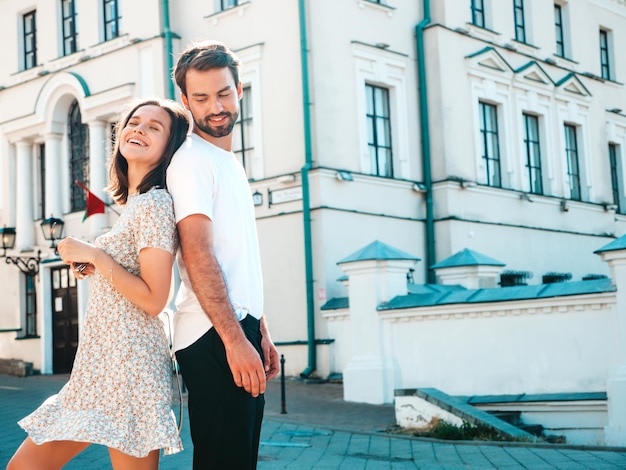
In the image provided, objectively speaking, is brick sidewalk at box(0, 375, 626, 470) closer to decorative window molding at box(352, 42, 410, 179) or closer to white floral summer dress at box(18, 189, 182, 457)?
white floral summer dress at box(18, 189, 182, 457)

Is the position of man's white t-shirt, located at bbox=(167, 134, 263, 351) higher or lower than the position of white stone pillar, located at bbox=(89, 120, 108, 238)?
lower

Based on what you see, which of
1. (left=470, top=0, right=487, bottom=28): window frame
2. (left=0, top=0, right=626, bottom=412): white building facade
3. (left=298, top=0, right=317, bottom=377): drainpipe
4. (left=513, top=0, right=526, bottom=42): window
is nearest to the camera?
(left=298, top=0, right=317, bottom=377): drainpipe

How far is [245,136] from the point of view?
63.1 ft

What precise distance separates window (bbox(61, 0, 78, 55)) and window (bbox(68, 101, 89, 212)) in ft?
4.48

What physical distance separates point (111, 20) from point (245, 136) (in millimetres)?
5500

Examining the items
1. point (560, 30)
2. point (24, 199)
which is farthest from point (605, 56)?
point (24, 199)

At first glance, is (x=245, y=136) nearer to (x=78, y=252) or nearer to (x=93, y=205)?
(x=93, y=205)

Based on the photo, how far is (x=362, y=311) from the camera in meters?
14.4

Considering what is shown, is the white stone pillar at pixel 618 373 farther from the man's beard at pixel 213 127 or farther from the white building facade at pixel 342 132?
the man's beard at pixel 213 127

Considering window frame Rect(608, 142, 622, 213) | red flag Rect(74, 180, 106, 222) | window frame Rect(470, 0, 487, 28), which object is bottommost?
red flag Rect(74, 180, 106, 222)

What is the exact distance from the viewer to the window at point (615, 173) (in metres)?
26.3

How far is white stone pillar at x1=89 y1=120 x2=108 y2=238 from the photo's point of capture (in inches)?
853

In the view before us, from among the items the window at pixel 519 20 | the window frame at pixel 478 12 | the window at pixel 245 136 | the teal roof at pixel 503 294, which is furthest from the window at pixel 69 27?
the teal roof at pixel 503 294

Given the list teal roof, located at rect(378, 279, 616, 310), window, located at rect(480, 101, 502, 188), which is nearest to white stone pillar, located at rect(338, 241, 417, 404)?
teal roof, located at rect(378, 279, 616, 310)
